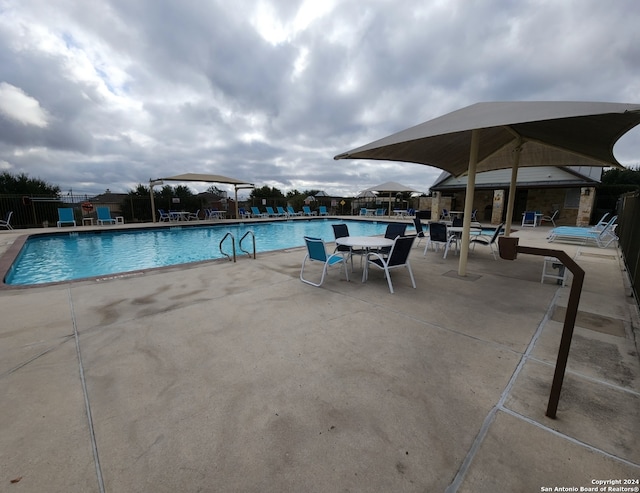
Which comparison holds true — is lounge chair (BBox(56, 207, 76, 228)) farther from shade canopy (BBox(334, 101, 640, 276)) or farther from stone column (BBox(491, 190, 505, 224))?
stone column (BBox(491, 190, 505, 224))

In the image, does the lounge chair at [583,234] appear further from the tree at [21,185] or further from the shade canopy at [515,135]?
the tree at [21,185]

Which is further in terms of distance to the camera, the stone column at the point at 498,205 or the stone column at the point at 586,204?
the stone column at the point at 498,205

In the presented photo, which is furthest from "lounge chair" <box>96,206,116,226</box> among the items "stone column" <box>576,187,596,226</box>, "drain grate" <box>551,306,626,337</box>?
"stone column" <box>576,187,596,226</box>

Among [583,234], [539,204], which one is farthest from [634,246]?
[539,204]

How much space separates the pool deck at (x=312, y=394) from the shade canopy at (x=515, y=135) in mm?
2175

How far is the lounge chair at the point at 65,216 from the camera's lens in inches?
532

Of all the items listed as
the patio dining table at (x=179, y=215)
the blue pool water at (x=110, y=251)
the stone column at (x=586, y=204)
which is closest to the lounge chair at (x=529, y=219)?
the stone column at (x=586, y=204)

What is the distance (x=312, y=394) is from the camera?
1.86 m

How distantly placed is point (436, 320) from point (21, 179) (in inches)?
1046

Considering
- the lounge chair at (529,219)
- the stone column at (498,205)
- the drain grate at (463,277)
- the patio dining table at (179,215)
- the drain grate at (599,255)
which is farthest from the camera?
the patio dining table at (179,215)

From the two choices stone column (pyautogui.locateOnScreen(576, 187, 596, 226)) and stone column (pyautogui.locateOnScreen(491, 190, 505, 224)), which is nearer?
stone column (pyautogui.locateOnScreen(576, 187, 596, 226))

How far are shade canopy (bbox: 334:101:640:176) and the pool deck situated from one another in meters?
2.18

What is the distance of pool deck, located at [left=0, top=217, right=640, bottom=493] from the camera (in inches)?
51.9

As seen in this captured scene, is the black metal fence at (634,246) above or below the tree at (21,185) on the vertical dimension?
below
